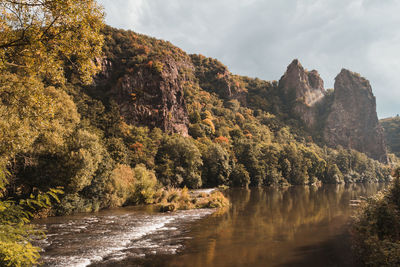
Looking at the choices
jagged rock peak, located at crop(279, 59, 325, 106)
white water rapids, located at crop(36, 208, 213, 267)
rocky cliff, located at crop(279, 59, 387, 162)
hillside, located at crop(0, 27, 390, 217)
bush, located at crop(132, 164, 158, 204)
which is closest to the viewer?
white water rapids, located at crop(36, 208, 213, 267)

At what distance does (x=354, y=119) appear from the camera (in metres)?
161

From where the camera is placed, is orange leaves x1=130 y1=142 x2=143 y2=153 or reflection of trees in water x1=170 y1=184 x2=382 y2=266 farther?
orange leaves x1=130 y1=142 x2=143 y2=153

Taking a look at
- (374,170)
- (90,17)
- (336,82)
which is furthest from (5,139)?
(336,82)

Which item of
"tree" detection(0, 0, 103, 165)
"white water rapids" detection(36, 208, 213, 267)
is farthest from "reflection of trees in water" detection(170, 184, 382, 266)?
"tree" detection(0, 0, 103, 165)

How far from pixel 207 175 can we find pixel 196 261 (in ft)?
157

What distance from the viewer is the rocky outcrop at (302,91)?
148 metres

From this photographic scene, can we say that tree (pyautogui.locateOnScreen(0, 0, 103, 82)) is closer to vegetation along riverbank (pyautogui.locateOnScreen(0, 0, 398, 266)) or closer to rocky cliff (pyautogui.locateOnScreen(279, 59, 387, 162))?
vegetation along riverbank (pyautogui.locateOnScreen(0, 0, 398, 266))

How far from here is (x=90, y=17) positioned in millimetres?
8320

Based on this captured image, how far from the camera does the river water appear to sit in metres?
12.1

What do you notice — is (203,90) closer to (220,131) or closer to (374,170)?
(220,131)

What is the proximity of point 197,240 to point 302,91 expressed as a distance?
156 metres

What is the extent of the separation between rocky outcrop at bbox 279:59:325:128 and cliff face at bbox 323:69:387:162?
10.9 meters

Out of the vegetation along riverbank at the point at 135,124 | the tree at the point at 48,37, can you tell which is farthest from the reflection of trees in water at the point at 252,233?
the tree at the point at 48,37

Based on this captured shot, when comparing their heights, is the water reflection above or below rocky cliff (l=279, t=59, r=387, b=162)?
below
